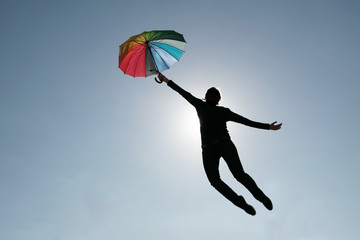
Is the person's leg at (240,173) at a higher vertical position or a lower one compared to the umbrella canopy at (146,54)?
lower

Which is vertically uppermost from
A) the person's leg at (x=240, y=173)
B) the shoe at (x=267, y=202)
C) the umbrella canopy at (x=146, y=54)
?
the umbrella canopy at (x=146, y=54)

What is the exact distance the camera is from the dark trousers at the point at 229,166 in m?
5.36

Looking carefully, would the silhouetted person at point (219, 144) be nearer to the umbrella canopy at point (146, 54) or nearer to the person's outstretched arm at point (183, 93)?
the person's outstretched arm at point (183, 93)

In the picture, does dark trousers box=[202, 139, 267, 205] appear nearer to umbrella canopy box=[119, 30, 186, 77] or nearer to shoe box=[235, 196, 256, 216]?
shoe box=[235, 196, 256, 216]

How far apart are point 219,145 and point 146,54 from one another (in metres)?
2.96

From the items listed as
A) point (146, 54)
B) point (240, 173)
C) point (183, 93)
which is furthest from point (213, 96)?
point (146, 54)

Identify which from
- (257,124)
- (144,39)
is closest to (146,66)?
(144,39)

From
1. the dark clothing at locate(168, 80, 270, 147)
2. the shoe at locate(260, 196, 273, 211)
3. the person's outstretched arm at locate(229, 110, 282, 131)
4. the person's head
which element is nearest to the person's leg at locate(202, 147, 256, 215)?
the dark clothing at locate(168, 80, 270, 147)

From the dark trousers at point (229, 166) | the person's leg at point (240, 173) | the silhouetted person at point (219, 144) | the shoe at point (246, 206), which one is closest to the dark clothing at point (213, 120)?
the silhouetted person at point (219, 144)

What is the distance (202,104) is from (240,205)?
2.15 meters

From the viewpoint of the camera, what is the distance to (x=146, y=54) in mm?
6977

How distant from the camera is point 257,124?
5.99m

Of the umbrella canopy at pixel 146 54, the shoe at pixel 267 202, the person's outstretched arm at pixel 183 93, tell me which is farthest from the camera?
the umbrella canopy at pixel 146 54

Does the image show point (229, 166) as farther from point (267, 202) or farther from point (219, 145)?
point (267, 202)
